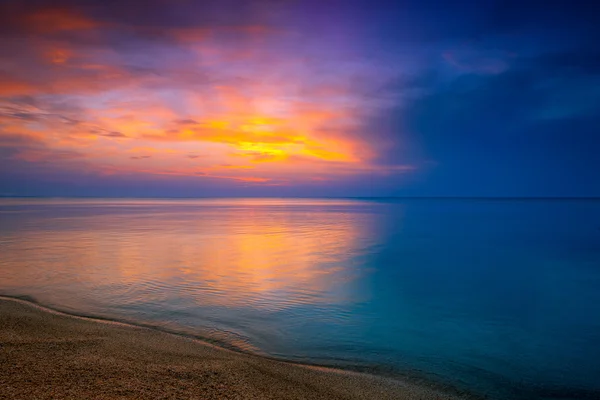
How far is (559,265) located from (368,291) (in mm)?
14767

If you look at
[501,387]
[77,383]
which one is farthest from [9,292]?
[501,387]

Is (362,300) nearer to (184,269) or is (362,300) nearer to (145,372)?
(184,269)

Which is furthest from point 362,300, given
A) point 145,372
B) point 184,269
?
point 145,372

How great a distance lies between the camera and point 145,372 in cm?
604

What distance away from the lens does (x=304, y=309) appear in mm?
12594

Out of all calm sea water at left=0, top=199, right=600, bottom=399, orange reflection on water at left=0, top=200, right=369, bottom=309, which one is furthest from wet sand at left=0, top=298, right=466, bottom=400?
orange reflection on water at left=0, top=200, right=369, bottom=309

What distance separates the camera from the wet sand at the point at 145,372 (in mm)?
5387

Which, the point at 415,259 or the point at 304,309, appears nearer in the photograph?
the point at 304,309

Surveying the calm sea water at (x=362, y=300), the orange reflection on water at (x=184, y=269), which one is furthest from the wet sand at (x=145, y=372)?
the orange reflection on water at (x=184, y=269)

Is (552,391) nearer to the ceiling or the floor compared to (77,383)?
nearer to the floor

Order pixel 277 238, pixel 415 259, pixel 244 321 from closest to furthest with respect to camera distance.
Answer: pixel 244 321, pixel 415 259, pixel 277 238

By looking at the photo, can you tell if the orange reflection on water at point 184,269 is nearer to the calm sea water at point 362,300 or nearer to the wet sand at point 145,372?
the calm sea water at point 362,300

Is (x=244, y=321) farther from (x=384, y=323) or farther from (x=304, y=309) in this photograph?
(x=384, y=323)

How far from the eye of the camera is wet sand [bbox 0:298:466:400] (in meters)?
5.39
